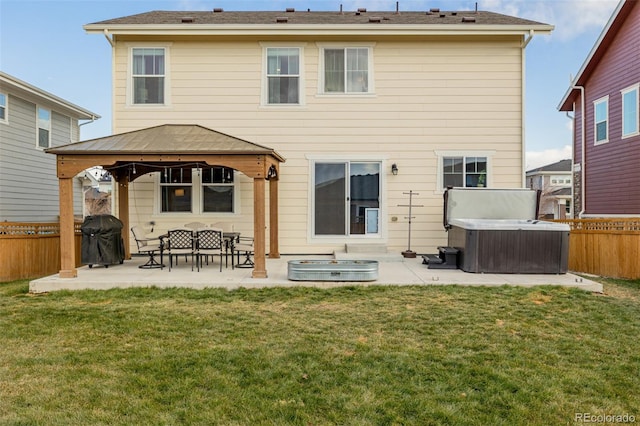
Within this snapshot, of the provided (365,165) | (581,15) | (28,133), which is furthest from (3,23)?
(581,15)

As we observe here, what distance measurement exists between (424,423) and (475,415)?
0.38 metres

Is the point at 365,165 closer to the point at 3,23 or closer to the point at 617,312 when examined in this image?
the point at 617,312

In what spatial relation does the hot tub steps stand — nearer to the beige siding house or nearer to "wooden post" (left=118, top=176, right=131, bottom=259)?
the beige siding house

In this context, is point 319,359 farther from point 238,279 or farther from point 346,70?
point 346,70

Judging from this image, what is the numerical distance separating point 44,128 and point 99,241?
28.8 ft

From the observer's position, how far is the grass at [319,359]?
2852mm

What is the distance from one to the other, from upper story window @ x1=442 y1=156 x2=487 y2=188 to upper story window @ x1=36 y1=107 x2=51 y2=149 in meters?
12.9

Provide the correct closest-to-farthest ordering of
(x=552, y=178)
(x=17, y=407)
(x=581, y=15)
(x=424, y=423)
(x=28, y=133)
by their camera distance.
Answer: (x=424, y=423)
(x=17, y=407)
(x=28, y=133)
(x=581, y=15)
(x=552, y=178)

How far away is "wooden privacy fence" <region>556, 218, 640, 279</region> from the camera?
26.2 ft

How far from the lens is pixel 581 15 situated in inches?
563

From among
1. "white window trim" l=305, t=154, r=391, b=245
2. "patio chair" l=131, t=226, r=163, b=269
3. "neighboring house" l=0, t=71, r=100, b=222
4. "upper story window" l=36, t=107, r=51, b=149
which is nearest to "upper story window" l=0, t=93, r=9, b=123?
"neighboring house" l=0, t=71, r=100, b=222

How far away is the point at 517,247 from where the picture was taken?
24.0ft

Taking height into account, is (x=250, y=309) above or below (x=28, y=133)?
below

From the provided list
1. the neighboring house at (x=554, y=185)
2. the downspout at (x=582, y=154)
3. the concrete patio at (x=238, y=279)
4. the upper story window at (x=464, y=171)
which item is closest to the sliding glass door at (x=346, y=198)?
the upper story window at (x=464, y=171)
